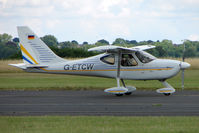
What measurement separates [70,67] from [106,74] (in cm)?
186

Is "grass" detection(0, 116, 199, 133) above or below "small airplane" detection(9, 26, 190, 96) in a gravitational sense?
below

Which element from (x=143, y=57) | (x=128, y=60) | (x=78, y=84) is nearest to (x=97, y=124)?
(x=128, y=60)

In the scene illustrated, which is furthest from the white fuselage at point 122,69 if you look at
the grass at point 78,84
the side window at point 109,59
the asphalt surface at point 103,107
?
the grass at point 78,84

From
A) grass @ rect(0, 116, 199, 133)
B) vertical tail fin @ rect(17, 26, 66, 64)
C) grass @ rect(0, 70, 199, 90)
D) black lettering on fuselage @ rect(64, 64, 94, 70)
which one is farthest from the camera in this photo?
grass @ rect(0, 70, 199, 90)

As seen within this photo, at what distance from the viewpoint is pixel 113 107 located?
13.9 meters

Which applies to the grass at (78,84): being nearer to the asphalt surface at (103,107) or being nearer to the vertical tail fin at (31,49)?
the vertical tail fin at (31,49)

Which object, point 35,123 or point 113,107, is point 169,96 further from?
point 35,123

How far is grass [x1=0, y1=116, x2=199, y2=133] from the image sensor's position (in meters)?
9.19

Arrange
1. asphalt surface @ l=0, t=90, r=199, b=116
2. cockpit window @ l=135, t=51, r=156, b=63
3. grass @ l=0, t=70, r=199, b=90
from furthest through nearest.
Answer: grass @ l=0, t=70, r=199, b=90 → cockpit window @ l=135, t=51, r=156, b=63 → asphalt surface @ l=0, t=90, r=199, b=116

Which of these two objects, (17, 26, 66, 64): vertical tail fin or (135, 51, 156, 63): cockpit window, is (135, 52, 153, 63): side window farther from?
(17, 26, 66, 64): vertical tail fin

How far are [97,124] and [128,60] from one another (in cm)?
835

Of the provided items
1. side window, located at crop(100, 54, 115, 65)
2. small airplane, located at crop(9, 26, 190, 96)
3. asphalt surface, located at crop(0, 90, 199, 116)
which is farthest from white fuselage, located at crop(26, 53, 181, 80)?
asphalt surface, located at crop(0, 90, 199, 116)

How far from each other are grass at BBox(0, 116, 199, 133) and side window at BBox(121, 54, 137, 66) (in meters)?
7.12

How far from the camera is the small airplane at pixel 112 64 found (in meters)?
17.6
